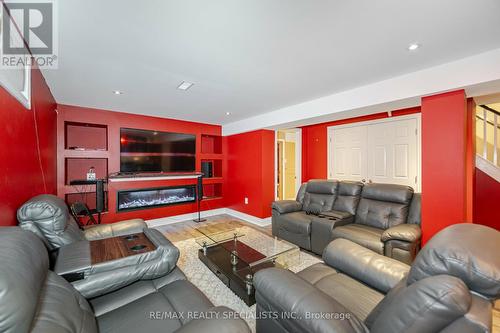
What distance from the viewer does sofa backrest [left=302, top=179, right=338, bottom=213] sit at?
11.1 feet

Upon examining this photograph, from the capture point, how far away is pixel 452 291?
0.71m

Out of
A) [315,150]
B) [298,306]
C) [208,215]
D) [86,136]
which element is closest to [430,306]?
[298,306]

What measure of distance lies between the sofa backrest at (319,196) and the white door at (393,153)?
117 cm

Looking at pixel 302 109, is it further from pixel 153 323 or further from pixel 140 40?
pixel 153 323

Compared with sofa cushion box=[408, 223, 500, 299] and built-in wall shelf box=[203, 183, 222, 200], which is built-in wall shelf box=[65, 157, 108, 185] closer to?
built-in wall shelf box=[203, 183, 222, 200]

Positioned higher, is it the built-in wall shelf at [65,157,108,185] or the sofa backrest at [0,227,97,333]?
the built-in wall shelf at [65,157,108,185]

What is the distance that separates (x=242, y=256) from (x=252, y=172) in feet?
8.00

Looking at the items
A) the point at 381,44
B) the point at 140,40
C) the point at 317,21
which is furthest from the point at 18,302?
the point at 381,44

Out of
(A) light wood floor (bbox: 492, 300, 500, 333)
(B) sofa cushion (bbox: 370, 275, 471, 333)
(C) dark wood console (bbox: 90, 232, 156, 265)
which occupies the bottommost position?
(A) light wood floor (bbox: 492, 300, 500, 333)

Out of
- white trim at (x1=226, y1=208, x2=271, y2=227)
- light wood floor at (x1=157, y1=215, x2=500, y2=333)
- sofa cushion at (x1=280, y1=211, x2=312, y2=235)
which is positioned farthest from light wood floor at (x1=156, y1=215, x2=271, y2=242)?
sofa cushion at (x1=280, y1=211, x2=312, y2=235)

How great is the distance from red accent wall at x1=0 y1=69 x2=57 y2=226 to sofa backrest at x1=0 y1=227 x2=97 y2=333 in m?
0.66

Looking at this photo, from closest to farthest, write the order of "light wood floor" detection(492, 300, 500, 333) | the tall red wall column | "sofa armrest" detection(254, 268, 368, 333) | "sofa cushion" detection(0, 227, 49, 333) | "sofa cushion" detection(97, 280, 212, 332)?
"sofa cushion" detection(0, 227, 49, 333)
"sofa armrest" detection(254, 268, 368, 333)
"sofa cushion" detection(97, 280, 212, 332)
"light wood floor" detection(492, 300, 500, 333)
the tall red wall column

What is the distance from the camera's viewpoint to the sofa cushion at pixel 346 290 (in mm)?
1264

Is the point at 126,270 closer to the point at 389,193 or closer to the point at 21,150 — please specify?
the point at 21,150
